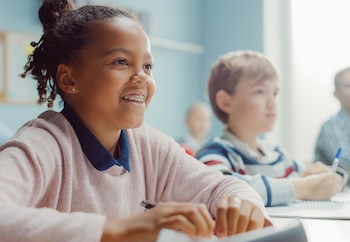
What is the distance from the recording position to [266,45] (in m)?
2.23

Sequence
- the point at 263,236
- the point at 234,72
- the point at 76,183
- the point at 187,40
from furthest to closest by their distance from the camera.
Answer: the point at 187,40 < the point at 234,72 < the point at 76,183 < the point at 263,236

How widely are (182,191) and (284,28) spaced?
1.56 meters

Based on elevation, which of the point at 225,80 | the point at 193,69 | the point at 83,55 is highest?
the point at 83,55

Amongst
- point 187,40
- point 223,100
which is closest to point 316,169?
point 223,100

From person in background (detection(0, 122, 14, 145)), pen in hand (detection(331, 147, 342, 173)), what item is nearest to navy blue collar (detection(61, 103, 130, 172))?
person in background (detection(0, 122, 14, 145))

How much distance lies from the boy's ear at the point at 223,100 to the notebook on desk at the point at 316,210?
1.15ft

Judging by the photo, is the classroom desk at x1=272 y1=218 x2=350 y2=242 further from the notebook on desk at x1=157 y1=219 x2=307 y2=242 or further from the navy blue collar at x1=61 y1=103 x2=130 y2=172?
the navy blue collar at x1=61 y1=103 x2=130 y2=172

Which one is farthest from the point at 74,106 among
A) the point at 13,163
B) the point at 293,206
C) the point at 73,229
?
the point at 293,206

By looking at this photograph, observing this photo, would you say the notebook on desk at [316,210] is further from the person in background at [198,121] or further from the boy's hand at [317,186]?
the person in background at [198,121]

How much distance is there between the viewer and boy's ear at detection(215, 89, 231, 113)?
1209mm

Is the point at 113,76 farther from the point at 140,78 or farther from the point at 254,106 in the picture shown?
the point at 254,106

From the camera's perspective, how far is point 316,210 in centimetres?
82

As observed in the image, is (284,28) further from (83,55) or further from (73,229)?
(73,229)

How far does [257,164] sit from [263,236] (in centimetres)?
66
